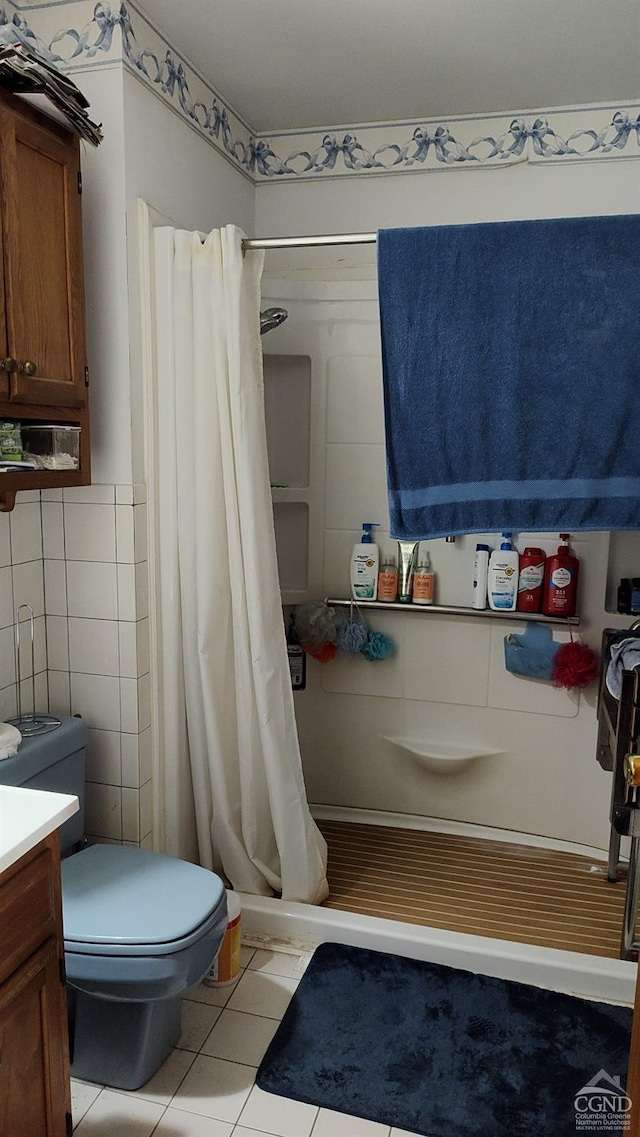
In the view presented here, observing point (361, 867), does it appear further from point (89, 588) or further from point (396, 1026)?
point (89, 588)

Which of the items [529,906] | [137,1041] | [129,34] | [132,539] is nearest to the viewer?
[137,1041]

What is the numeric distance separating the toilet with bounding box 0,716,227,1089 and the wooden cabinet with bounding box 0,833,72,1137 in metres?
0.17

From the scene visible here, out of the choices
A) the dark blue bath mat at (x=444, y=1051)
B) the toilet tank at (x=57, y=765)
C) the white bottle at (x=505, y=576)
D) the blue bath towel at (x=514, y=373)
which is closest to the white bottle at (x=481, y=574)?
the white bottle at (x=505, y=576)

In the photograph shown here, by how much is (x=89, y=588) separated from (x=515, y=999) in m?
1.52

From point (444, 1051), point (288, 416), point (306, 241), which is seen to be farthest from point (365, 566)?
point (444, 1051)

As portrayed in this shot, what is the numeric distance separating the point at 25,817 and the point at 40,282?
1.11 metres

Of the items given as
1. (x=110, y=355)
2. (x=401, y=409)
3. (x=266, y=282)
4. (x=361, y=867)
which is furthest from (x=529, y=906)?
(x=266, y=282)

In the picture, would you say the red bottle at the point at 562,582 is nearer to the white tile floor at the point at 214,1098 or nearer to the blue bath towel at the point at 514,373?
the blue bath towel at the point at 514,373

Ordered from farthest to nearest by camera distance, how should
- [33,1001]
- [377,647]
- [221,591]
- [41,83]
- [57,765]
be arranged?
[377,647]
[221,591]
[57,765]
[41,83]
[33,1001]

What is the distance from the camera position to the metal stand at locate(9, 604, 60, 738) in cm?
198

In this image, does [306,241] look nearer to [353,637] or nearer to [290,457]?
[290,457]

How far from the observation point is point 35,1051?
1.35 m

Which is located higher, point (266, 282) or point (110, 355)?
point (266, 282)

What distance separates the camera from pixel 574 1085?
1.74m
